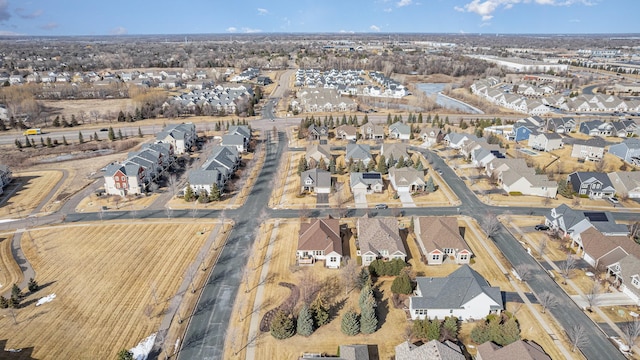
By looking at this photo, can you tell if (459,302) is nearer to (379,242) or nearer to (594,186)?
(379,242)

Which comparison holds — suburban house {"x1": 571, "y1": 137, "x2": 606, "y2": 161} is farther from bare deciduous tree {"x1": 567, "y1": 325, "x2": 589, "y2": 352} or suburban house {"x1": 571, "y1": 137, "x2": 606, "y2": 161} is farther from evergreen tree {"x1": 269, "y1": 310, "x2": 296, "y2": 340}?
evergreen tree {"x1": 269, "y1": 310, "x2": 296, "y2": 340}

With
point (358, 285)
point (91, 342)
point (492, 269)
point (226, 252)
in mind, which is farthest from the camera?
point (226, 252)

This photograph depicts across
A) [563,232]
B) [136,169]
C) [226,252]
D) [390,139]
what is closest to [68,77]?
[136,169]

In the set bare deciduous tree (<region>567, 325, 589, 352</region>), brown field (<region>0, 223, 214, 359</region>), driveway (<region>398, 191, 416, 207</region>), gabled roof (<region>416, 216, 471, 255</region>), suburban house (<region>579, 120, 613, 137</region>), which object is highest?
suburban house (<region>579, 120, 613, 137</region>)

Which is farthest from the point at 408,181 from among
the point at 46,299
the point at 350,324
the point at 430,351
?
the point at 46,299

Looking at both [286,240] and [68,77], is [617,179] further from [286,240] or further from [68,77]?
[68,77]

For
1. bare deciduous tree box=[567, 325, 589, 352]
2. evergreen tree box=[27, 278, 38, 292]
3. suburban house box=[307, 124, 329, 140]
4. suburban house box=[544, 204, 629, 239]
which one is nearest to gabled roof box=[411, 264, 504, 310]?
bare deciduous tree box=[567, 325, 589, 352]
